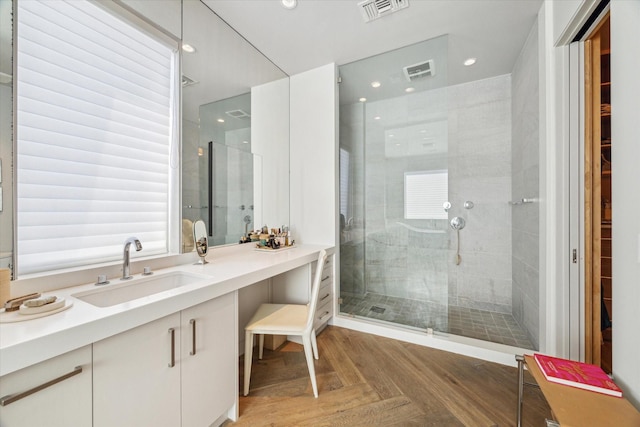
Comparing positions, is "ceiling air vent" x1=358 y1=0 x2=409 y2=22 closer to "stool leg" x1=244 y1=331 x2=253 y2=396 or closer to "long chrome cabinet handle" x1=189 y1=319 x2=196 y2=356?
"long chrome cabinet handle" x1=189 y1=319 x2=196 y2=356

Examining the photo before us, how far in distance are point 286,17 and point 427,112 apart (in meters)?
1.50

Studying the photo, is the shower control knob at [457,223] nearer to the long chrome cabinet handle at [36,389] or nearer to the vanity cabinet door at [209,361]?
the vanity cabinet door at [209,361]

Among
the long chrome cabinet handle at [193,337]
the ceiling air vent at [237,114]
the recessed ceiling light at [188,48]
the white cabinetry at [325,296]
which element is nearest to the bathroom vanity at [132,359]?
the long chrome cabinet handle at [193,337]

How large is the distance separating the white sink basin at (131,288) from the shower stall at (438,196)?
1.61m

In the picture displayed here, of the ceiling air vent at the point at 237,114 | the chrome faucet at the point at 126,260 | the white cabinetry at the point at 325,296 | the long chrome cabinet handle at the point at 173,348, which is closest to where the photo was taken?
the long chrome cabinet handle at the point at 173,348

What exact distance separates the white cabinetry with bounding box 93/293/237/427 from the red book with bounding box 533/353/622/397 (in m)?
1.50

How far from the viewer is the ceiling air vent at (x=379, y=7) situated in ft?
6.21

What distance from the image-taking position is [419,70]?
95.5 inches

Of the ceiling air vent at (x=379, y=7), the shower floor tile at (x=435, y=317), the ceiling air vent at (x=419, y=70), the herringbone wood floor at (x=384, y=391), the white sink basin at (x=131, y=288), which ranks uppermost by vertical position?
the ceiling air vent at (x=379, y=7)

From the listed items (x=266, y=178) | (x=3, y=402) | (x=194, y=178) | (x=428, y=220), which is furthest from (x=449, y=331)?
(x=3, y=402)

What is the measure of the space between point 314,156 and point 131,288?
2.00 metres

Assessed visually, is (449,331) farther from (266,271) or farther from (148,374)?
(148,374)

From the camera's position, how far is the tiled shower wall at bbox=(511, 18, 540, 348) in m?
2.06

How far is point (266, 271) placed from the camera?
164cm
